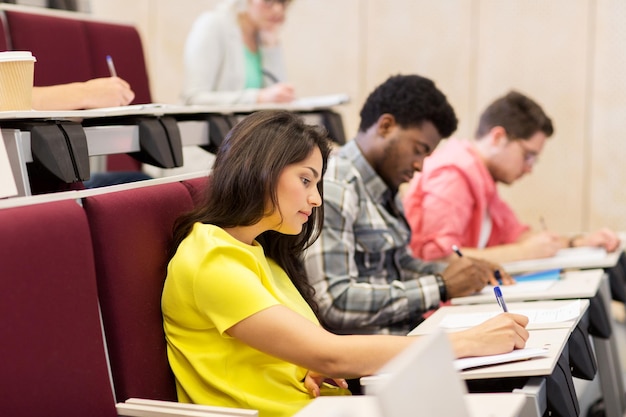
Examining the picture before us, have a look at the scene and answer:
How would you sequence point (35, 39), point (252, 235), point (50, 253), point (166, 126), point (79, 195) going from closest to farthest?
point (50, 253) → point (79, 195) → point (252, 235) → point (166, 126) → point (35, 39)

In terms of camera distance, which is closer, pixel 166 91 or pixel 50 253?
pixel 50 253

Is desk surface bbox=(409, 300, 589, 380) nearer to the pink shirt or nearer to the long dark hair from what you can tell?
the long dark hair

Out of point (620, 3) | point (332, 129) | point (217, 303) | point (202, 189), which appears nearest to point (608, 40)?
point (620, 3)

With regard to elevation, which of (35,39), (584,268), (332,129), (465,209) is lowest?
(584,268)

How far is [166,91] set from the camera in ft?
17.1

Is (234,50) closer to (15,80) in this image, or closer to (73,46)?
(73,46)

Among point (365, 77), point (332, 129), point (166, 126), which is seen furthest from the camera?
point (365, 77)

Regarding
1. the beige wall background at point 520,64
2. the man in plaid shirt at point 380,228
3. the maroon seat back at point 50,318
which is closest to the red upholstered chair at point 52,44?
the man in plaid shirt at point 380,228

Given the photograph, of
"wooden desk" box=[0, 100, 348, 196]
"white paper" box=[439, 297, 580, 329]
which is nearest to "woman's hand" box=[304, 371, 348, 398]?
"white paper" box=[439, 297, 580, 329]

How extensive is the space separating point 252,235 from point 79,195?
0.36 metres

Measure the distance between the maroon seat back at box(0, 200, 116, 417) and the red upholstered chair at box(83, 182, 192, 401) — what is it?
0.06 metres

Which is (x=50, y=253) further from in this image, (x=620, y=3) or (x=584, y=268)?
(x=620, y=3)

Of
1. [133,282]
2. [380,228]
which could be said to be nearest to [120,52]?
[380,228]

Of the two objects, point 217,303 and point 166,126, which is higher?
point 166,126
